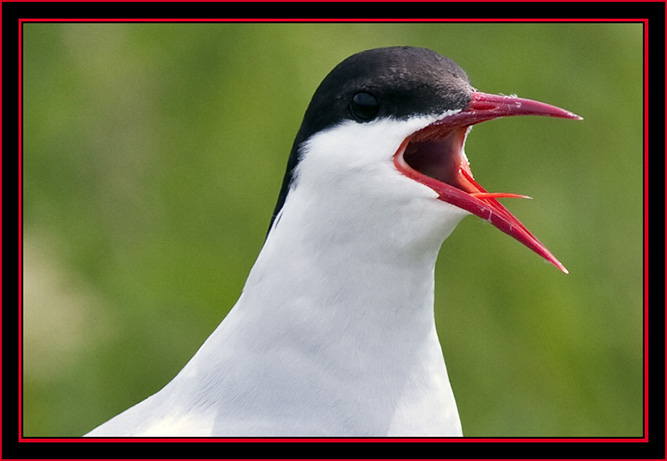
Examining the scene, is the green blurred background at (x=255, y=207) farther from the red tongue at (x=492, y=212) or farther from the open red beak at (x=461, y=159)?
the red tongue at (x=492, y=212)

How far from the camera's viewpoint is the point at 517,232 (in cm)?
273

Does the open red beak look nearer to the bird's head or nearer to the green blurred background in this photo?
the bird's head

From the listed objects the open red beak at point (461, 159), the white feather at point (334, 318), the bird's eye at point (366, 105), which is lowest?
the white feather at point (334, 318)

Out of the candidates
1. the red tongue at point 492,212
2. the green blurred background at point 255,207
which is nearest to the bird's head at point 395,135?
the red tongue at point 492,212

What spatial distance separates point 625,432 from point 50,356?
2138 millimetres

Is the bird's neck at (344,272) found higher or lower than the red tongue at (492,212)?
lower

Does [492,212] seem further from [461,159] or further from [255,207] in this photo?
[255,207]

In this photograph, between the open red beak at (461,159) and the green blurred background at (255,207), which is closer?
the open red beak at (461,159)

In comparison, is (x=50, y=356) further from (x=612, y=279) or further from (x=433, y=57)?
(x=433, y=57)

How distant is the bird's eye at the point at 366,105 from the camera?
9.05ft

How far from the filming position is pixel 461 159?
287cm

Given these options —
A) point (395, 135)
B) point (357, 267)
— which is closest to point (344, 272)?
point (357, 267)
